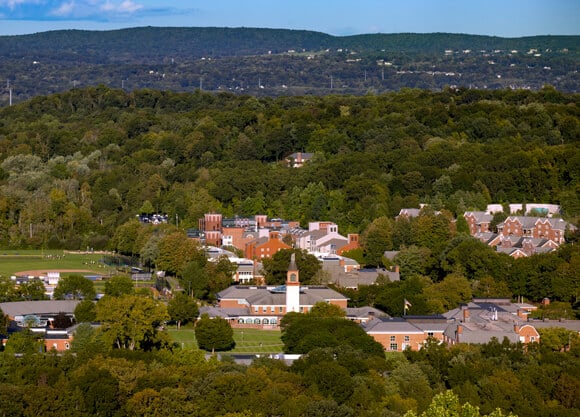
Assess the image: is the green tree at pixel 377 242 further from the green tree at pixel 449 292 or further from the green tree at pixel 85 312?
the green tree at pixel 85 312

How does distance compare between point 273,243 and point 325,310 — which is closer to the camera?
point 325,310

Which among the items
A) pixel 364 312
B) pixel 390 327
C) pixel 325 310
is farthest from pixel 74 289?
pixel 390 327

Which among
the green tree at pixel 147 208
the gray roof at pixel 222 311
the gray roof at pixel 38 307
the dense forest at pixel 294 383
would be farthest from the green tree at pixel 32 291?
the green tree at pixel 147 208

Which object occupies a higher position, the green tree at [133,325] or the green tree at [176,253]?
the green tree at [133,325]

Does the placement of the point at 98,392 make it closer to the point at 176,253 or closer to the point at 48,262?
the point at 176,253

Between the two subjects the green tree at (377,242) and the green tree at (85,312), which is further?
the green tree at (377,242)

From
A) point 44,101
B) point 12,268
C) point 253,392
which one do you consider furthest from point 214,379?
point 44,101
